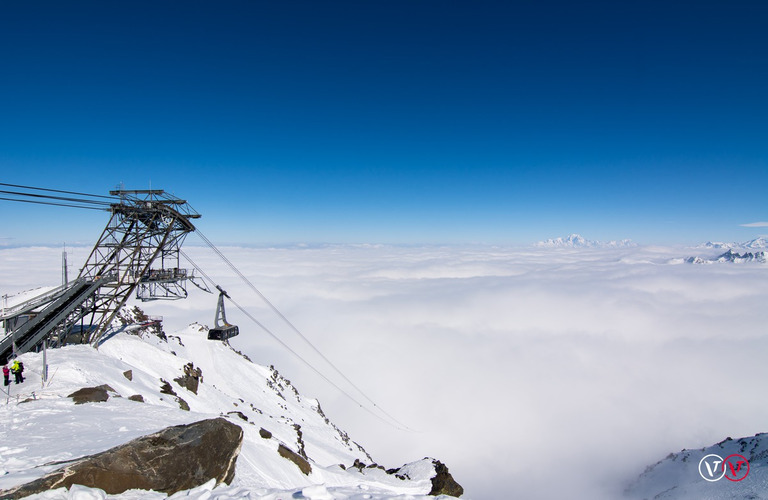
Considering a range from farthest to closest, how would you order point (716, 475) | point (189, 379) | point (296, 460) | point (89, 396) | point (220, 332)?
point (716, 475)
point (189, 379)
point (220, 332)
point (296, 460)
point (89, 396)

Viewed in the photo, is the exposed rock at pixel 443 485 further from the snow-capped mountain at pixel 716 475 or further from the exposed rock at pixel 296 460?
the snow-capped mountain at pixel 716 475

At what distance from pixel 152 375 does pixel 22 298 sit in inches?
847

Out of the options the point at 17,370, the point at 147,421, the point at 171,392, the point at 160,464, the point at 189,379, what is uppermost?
the point at 160,464

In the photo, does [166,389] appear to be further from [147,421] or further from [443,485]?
[443,485]

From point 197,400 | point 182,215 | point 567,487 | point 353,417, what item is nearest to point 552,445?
point 567,487

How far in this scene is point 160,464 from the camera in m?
9.65

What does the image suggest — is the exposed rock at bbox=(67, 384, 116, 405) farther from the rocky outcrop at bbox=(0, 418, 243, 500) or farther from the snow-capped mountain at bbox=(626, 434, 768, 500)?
the snow-capped mountain at bbox=(626, 434, 768, 500)

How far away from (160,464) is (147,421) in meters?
7.66

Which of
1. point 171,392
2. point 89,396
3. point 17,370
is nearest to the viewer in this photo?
point 89,396

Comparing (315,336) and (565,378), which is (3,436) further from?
(565,378)

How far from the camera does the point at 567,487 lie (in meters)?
94.8

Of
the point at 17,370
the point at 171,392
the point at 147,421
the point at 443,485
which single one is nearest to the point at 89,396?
the point at 147,421

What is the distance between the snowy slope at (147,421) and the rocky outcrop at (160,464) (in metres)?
0.42

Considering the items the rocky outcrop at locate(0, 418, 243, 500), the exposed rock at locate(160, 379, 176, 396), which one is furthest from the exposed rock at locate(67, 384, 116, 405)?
the exposed rock at locate(160, 379, 176, 396)
